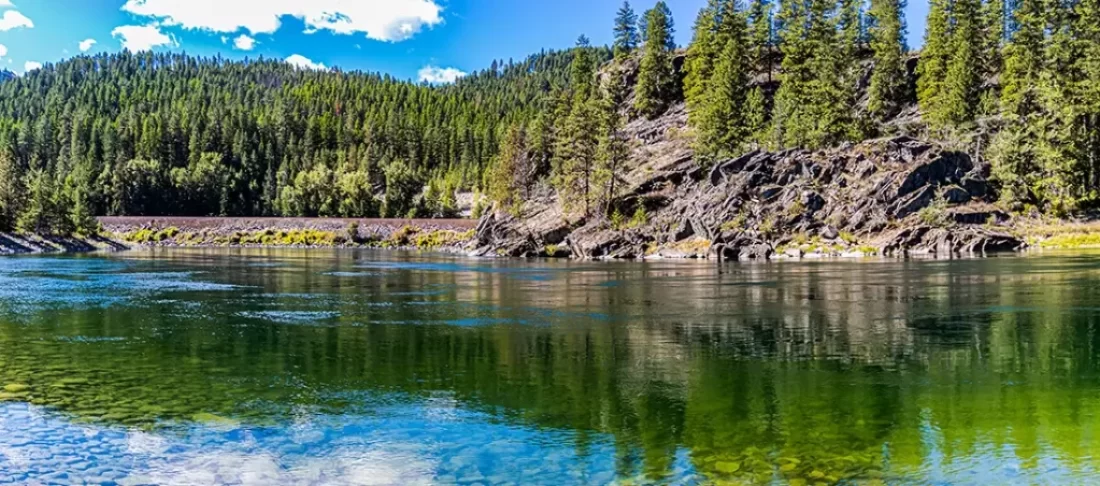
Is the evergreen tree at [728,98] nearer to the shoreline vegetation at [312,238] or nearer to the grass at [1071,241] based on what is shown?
the shoreline vegetation at [312,238]

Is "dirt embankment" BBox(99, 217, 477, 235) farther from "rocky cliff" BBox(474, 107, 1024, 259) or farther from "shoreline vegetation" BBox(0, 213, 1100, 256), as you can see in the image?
"rocky cliff" BBox(474, 107, 1024, 259)

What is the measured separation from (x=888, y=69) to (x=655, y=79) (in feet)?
124

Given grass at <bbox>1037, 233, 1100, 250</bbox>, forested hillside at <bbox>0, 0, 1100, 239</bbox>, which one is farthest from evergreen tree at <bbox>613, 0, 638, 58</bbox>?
grass at <bbox>1037, 233, 1100, 250</bbox>

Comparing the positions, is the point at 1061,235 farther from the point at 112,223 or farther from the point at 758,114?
the point at 112,223

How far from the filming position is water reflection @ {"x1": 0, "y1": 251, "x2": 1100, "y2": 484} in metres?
13.7

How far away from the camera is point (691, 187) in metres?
102

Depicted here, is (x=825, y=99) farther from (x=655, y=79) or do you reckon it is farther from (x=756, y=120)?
(x=655, y=79)

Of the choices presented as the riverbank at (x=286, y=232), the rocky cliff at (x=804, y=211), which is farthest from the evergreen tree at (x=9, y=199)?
the rocky cliff at (x=804, y=211)

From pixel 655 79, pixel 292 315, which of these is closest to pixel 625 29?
pixel 655 79

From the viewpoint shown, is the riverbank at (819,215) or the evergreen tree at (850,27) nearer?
the riverbank at (819,215)

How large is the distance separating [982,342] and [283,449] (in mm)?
20900

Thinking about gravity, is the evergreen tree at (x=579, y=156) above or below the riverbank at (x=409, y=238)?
above

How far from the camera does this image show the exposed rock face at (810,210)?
3164 inches

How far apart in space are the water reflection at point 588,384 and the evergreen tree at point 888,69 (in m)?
80.4
